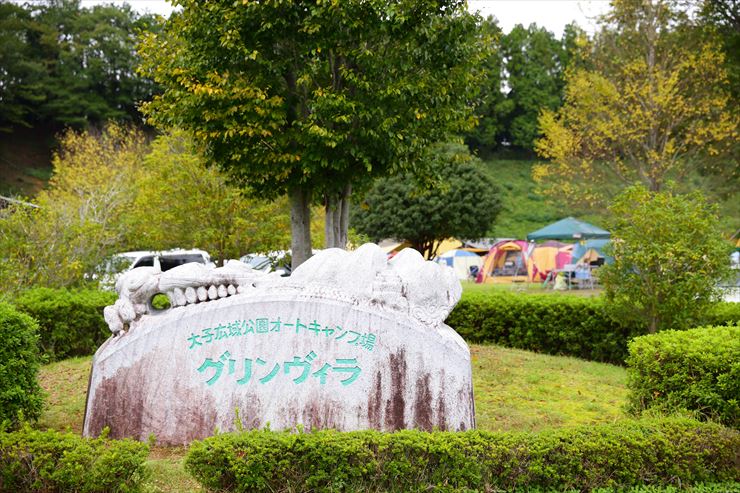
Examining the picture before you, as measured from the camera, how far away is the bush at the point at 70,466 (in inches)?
134

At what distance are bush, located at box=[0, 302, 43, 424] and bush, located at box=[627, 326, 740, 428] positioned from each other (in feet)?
15.5

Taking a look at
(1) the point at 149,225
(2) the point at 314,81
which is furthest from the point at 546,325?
(1) the point at 149,225

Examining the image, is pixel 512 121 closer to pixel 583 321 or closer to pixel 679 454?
pixel 583 321

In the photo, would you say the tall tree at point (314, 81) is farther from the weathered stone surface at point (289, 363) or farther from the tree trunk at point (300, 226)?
the weathered stone surface at point (289, 363)

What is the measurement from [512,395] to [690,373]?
2.10m

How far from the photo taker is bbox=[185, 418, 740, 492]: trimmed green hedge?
11.7ft

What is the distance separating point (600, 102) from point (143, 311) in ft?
54.3

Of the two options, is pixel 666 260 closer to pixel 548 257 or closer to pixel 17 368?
pixel 17 368

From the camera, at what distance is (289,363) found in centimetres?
486

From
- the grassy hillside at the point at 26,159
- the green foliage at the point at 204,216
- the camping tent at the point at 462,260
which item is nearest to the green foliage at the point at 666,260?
the green foliage at the point at 204,216

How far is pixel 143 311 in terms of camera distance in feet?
16.7

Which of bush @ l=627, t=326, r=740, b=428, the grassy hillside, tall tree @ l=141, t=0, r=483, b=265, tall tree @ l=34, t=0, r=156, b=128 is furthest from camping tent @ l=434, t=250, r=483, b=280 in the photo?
bush @ l=627, t=326, r=740, b=428

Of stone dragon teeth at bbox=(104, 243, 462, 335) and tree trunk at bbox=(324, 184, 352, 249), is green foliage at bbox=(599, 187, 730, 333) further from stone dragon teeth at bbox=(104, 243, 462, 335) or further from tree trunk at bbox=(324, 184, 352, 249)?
stone dragon teeth at bbox=(104, 243, 462, 335)

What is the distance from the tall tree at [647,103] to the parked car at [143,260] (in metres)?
10.3
